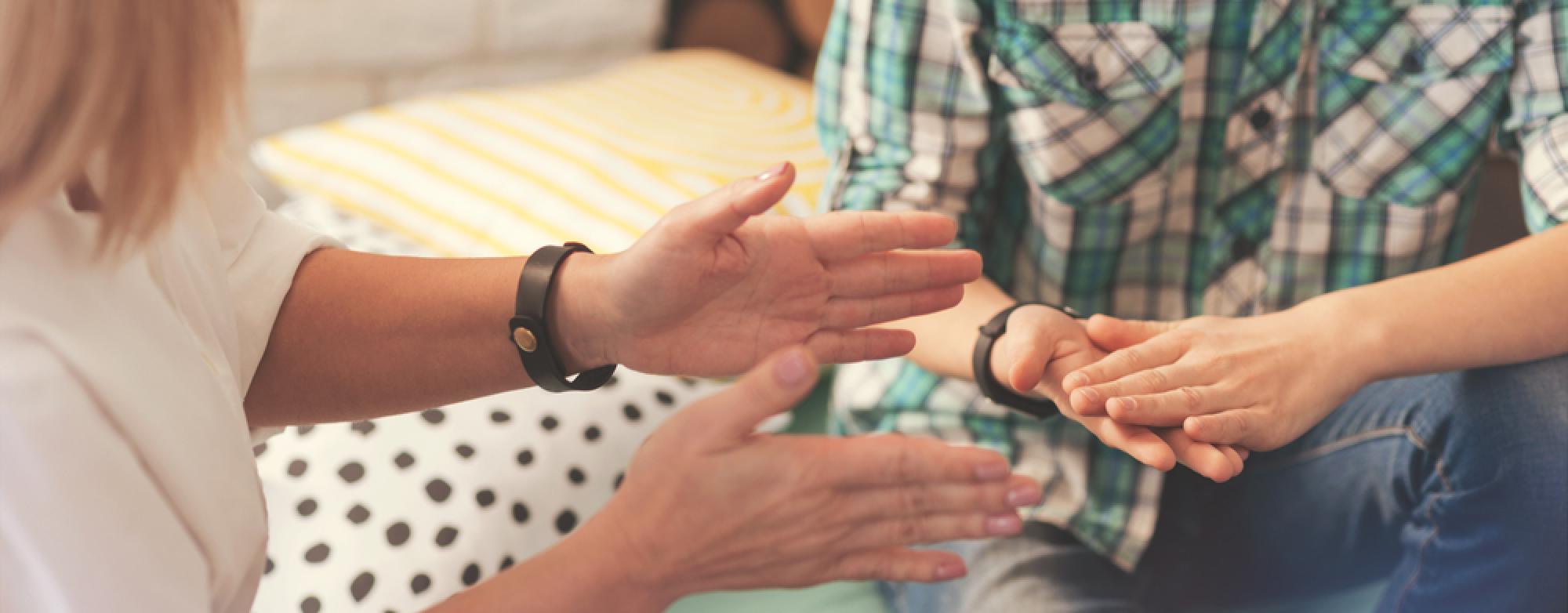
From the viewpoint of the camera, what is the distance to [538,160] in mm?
1194

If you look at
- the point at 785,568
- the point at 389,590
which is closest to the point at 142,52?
the point at 785,568

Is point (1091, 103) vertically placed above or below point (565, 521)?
above

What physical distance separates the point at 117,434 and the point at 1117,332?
21.2 inches

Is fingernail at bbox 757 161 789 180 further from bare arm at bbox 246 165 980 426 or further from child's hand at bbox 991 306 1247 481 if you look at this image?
child's hand at bbox 991 306 1247 481

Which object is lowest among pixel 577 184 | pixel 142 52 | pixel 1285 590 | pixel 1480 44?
pixel 1285 590

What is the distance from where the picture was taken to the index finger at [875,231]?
621mm

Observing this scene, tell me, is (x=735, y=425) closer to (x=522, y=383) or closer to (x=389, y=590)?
(x=522, y=383)

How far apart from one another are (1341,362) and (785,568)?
0.39 metres

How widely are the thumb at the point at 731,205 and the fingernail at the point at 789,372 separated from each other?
3.9 inches

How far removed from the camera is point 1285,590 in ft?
2.83

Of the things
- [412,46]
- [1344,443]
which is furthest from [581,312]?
[412,46]

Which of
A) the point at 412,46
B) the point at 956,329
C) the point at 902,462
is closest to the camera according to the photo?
the point at 902,462

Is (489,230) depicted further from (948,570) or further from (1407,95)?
(1407,95)

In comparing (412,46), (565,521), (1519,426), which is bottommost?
(565,521)
